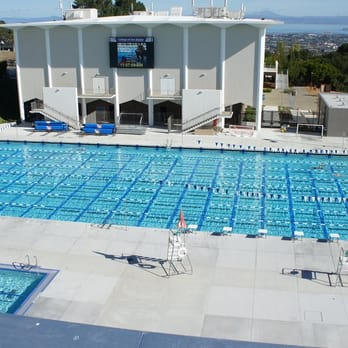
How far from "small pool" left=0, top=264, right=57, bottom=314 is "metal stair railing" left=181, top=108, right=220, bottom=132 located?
17.6 metres

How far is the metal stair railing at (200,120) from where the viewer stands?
97.0 feet

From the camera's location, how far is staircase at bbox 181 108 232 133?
96.8 ft

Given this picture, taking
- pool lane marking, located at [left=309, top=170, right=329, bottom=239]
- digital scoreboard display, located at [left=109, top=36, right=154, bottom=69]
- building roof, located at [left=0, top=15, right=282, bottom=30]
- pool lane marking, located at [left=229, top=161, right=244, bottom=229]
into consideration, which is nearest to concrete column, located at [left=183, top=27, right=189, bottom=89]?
building roof, located at [left=0, top=15, right=282, bottom=30]

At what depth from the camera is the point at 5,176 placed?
2303 cm

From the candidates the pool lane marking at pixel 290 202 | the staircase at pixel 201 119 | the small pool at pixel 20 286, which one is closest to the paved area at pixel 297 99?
the staircase at pixel 201 119

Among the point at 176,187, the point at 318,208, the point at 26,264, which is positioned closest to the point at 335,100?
the point at 318,208

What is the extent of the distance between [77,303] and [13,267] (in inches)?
107

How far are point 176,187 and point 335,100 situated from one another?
553 inches

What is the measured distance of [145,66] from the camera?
3039cm

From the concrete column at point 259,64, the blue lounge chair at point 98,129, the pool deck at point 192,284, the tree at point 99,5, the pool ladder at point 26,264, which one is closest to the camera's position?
the pool deck at point 192,284

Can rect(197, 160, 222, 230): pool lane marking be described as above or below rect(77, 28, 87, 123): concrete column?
below

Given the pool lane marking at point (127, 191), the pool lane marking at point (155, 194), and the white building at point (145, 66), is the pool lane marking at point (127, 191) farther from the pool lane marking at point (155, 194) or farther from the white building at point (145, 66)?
the white building at point (145, 66)

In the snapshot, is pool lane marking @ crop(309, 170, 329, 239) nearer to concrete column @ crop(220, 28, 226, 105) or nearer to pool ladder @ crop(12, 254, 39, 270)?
concrete column @ crop(220, 28, 226, 105)

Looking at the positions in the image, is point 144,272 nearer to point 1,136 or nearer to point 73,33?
point 1,136
